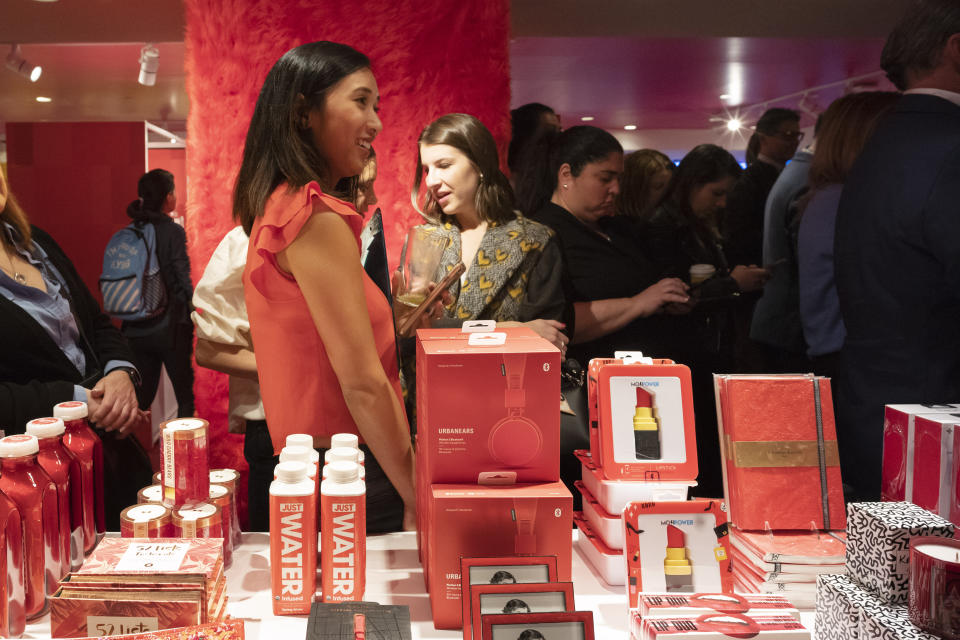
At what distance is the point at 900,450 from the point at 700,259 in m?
1.43

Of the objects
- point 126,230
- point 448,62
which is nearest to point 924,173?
point 448,62

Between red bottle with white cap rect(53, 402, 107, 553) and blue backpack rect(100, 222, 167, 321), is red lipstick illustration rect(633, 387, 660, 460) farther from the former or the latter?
blue backpack rect(100, 222, 167, 321)

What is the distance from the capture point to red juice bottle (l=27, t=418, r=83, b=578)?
1349mm

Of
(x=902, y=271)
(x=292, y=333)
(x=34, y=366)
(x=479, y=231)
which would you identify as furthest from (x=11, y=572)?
(x=902, y=271)

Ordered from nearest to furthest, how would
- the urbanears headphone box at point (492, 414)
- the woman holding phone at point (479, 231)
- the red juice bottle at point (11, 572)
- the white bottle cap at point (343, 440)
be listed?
the red juice bottle at point (11, 572)
the urbanears headphone box at point (492, 414)
the white bottle cap at point (343, 440)
the woman holding phone at point (479, 231)

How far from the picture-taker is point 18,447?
4.05 ft

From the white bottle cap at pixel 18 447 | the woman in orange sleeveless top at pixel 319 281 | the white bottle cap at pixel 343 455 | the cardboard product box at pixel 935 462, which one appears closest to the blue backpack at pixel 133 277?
the woman in orange sleeveless top at pixel 319 281

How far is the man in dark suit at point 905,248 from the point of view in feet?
6.96

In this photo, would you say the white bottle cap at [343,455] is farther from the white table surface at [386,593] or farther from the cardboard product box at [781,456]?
the cardboard product box at [781,456]

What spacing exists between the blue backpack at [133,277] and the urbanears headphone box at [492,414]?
2063mm

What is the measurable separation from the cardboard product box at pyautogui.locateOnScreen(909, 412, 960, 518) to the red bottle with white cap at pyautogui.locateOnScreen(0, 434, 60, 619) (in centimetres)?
151

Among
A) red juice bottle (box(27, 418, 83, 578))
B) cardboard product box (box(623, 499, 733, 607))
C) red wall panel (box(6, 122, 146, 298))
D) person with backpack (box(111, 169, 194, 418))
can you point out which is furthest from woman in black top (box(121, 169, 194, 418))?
cardboard product box (box(623, 499, 733, 607))

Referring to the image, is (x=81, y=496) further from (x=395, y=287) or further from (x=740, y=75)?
(x=740, y=75)

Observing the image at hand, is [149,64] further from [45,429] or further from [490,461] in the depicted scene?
[490,461]
